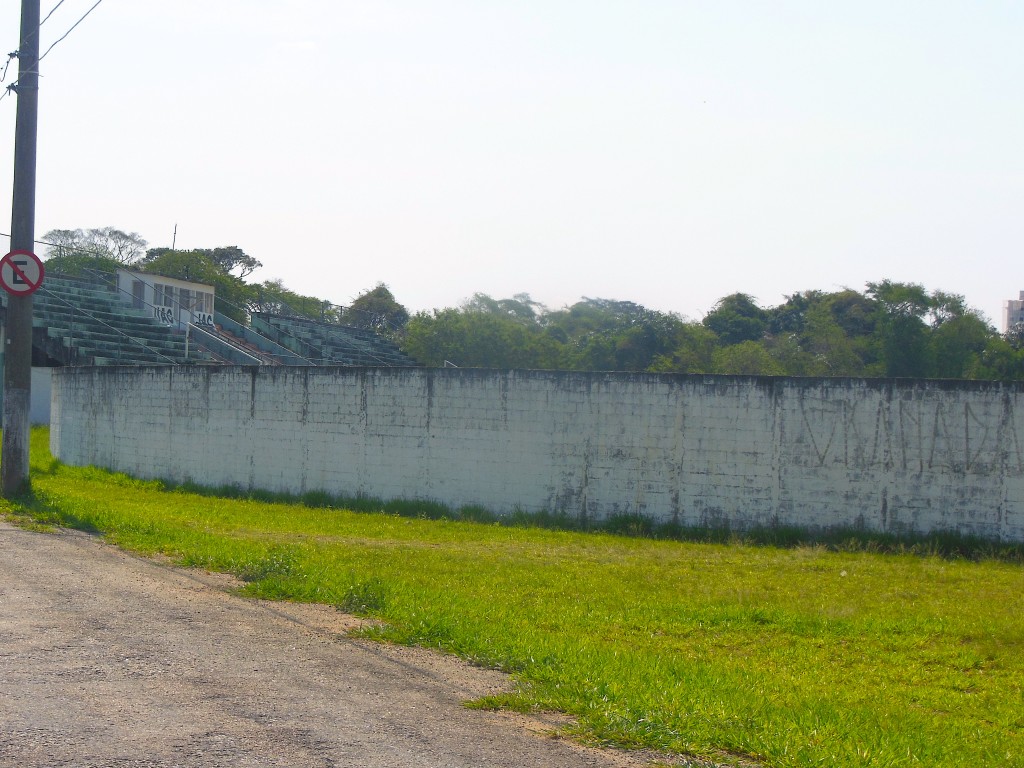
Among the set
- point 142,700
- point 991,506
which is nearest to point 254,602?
point 142,700

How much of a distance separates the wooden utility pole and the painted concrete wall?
538cm

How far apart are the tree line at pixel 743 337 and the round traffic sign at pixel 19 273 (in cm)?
1861

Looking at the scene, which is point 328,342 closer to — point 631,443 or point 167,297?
point 167,297

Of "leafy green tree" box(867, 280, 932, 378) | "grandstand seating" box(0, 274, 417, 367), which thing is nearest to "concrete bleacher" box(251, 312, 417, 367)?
"grandstand seating" box(0, 274, 417, 367)

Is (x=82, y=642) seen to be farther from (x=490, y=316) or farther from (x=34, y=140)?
(x=490, y=316)

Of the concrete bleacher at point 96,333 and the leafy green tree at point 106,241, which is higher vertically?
the leafy green tree at point 106,241

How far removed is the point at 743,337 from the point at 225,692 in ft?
152

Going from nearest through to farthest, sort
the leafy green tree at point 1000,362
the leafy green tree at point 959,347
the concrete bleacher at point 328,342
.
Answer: the concrete bleacher at point 328,342 < the leafy green tree at point 1000,362 < the leafy green tree at point 959,347

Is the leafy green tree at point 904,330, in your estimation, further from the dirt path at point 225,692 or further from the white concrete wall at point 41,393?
the dirt path at point 225,692

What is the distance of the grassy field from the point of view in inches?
205

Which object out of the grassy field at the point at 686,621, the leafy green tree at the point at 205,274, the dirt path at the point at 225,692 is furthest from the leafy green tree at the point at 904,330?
the dirt path at the point at 225,692

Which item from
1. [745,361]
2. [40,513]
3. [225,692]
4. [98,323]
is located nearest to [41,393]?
[98,323]

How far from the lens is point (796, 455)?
14602 millimetres

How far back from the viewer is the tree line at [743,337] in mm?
38625
